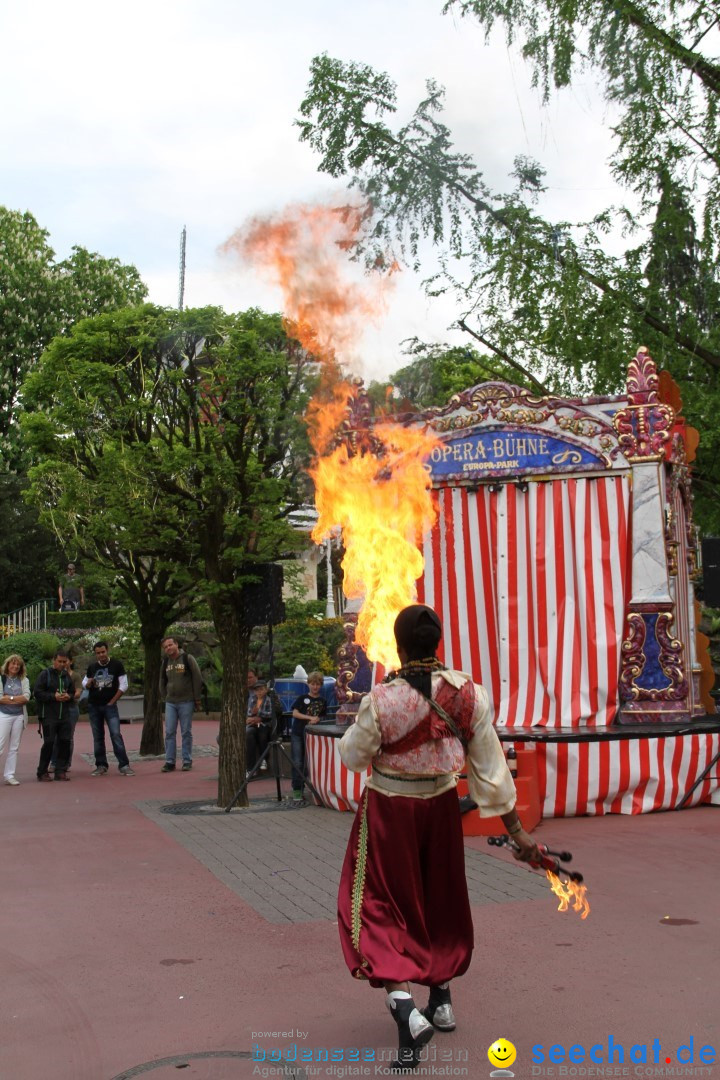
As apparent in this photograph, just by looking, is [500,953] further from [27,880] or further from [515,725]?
[515,725]

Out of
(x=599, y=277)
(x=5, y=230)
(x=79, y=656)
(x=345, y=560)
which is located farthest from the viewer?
(x=5, y=230)

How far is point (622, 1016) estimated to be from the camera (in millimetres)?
4984

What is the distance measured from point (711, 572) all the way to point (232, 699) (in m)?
5.08

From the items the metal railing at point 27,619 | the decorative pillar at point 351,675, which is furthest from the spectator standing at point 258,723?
the metal railing at point 27,619

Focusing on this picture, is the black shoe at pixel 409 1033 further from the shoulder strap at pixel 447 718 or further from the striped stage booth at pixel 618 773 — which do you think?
the striped stage booth at pixel 618 773

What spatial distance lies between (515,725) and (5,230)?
27.6m

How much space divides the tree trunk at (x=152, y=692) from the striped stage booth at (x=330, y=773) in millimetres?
5406

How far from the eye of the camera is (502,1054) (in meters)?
4.50

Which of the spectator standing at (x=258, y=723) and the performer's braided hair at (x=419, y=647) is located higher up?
the performer's braided hair at (x=419, y=647)

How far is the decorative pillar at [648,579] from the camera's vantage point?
1112cm

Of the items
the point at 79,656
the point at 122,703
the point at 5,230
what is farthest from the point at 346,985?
the point at 5,230

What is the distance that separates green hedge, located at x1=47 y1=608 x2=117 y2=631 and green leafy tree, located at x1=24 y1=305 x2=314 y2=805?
1763 cm

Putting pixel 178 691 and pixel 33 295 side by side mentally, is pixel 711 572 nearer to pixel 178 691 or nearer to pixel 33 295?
pixel 178 691

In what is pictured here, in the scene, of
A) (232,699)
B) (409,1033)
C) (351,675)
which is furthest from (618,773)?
(409,1033)
